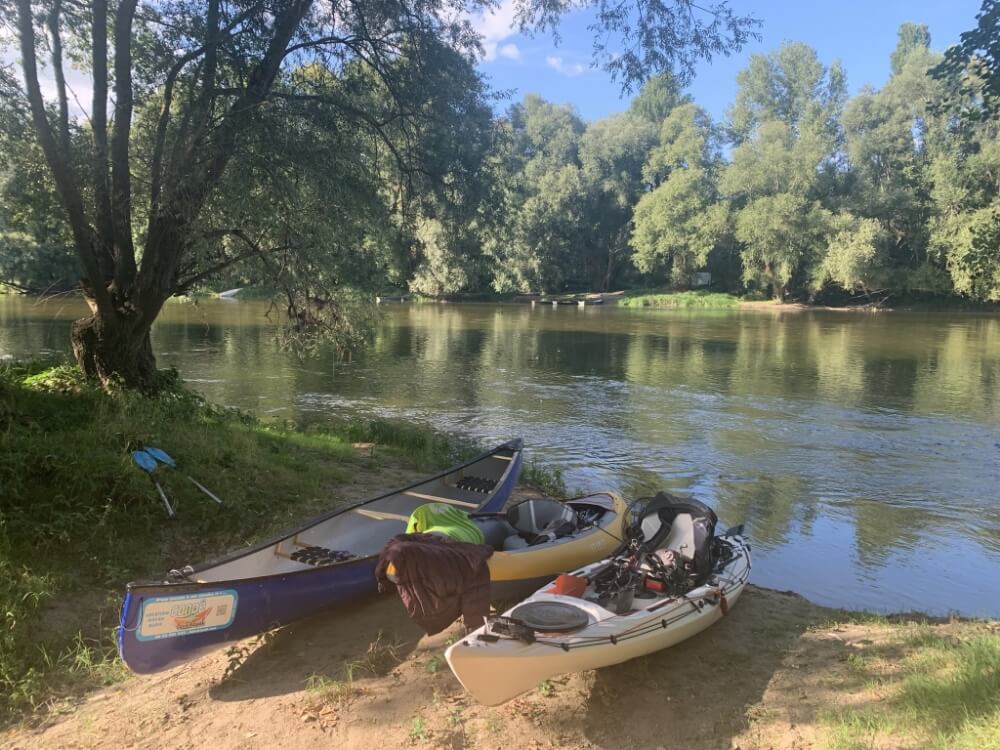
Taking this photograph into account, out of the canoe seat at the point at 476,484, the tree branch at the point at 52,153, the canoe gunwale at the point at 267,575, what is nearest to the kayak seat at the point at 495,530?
the canoe gunwale at the point at 267,575

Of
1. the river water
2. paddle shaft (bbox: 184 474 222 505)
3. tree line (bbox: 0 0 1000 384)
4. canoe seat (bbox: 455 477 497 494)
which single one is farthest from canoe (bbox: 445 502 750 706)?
tree line (bbox: 0 0 1000 384)

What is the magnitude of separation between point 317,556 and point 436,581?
144 cm

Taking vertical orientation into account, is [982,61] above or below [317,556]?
above

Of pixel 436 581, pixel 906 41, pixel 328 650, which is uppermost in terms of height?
pixel 906 41

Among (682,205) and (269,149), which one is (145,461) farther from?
(682,205)

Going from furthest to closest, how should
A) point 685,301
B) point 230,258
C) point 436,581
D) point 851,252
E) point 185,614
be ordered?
point 685,301 → point 851,252 → point 230,258 → point 436,581 → point 185,614

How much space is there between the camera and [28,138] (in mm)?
7961

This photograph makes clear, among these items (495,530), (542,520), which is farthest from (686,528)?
(495,530)

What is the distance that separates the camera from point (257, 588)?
433cm

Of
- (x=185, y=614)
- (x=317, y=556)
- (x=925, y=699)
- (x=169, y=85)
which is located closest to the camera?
(x=925, y=699)

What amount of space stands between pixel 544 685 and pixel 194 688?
6.83 ft

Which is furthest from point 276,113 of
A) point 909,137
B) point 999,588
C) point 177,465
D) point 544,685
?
point 909,137

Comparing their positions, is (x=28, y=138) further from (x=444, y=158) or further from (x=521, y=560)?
(x=521, y=560)

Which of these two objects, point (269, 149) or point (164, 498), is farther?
point (269, 149)
